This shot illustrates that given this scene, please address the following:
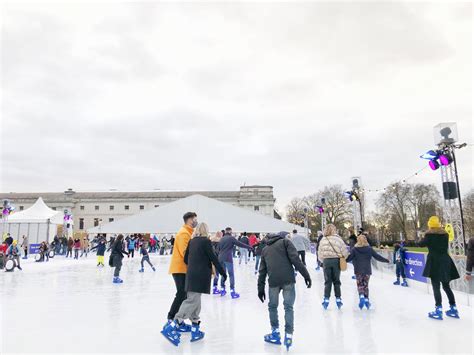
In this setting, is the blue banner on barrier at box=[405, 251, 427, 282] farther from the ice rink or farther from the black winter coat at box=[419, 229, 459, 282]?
the black winter coat at box=[419, 229, 459, 282]

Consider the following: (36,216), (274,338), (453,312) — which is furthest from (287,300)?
(36,216)

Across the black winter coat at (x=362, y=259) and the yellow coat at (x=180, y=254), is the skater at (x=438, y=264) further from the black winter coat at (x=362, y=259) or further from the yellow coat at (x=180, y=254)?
the yellow coat at (x=180, y=254)

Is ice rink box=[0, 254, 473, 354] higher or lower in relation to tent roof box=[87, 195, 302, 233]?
lower

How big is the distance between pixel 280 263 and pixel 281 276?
0.50 feet

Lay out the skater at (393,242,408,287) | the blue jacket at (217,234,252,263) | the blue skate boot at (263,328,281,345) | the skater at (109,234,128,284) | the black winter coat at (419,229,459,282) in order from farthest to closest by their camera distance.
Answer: the skater at (109,234,128,284) < the skater at (393,242,408,287) < the blue jacket at (217,234,252,263) < the black winter coat at (419,229,459,282) < the blue skate boot at (263,328,281,345)

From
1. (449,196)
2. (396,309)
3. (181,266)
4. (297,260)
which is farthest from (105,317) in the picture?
(449,196)

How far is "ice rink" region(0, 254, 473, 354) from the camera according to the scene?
4.05 m

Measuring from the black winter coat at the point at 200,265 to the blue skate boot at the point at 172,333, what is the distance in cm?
51

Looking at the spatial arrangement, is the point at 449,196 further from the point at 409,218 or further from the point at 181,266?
the point at 409,218

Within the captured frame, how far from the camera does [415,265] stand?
Result: 28.2 ft

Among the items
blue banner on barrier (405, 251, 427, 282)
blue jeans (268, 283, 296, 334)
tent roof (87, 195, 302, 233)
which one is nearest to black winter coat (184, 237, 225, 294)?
blue jeans (268, 283, 296, 334)

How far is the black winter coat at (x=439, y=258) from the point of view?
5.16 metres

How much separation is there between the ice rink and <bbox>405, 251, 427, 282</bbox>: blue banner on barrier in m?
0.37

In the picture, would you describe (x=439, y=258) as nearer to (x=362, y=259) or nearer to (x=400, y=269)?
(x=362, y=259)
